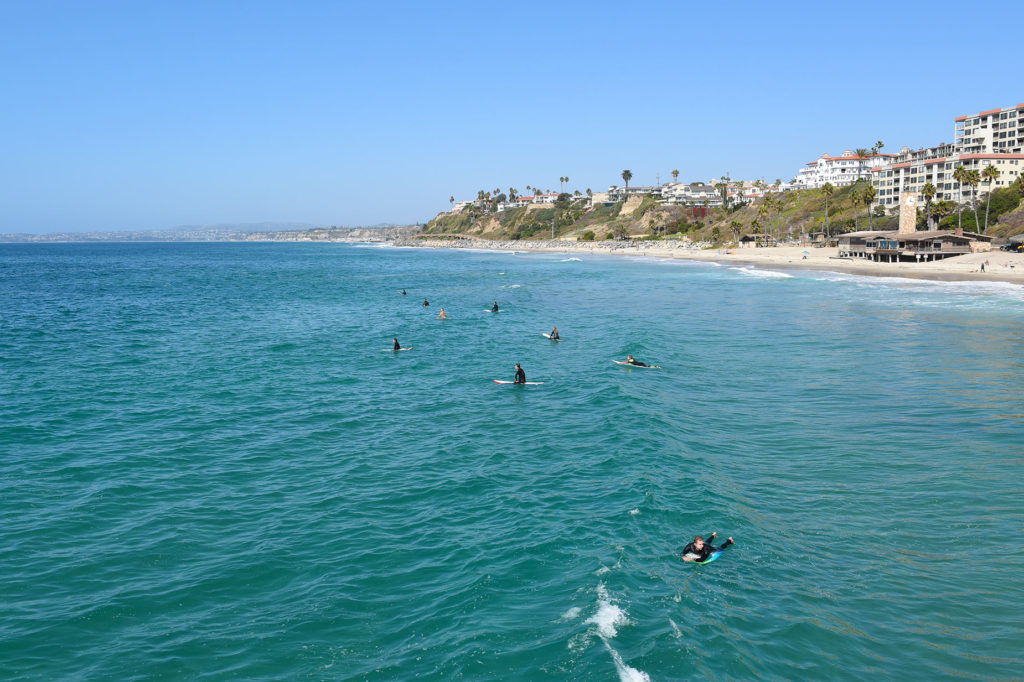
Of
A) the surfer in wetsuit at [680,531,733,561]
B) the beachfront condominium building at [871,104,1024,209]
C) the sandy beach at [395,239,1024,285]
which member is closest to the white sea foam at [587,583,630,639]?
the surfer in wetsuit at [680,531,733,561]

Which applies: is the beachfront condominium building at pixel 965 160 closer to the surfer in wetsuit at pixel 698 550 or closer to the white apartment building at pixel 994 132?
the white apartment building at pixel 994 132

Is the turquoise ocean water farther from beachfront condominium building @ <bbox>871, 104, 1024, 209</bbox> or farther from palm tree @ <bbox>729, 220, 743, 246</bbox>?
palm tree @ <bbox>729, 220, 743, 246</bbox>

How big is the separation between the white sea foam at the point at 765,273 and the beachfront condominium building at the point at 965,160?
39.4 m

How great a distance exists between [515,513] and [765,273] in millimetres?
91488

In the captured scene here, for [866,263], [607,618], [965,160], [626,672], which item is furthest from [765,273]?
[626,672]

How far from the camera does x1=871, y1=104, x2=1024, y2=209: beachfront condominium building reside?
123 metres

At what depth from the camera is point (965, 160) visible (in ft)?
397

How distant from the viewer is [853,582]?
15125 mm

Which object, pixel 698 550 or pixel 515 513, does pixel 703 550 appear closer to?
pixel 698 550

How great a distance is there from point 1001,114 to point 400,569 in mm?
166960

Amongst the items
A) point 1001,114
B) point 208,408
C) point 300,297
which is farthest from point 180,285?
point 1001,114

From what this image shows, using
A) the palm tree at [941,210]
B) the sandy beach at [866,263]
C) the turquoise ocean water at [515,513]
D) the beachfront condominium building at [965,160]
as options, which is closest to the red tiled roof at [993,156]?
the beachfront condominium building at [965,160]

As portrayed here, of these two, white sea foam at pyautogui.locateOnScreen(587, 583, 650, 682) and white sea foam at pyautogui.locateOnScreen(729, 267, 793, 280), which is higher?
white sea foam at pyautogui.locateOnScreen(729, 267, 793, 280)

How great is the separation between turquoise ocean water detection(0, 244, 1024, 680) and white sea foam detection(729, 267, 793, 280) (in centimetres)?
5170
